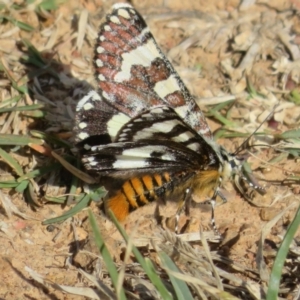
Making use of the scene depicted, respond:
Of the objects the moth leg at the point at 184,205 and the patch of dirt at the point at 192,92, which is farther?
the moth leg at the point at 184,205

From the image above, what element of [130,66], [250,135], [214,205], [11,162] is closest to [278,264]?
[214,205]

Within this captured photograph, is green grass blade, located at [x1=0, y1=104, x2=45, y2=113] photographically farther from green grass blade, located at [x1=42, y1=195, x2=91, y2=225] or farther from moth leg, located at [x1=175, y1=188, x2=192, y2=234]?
moth leg, located at [x1=175, y1=188, x2=192, y2=234]

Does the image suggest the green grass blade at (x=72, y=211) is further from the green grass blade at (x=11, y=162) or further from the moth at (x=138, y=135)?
the green grass blade at (x=11, y=162)

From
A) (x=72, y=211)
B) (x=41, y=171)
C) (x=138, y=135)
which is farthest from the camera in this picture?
(x=41, y=171)

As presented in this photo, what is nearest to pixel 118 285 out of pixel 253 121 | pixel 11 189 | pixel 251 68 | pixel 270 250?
pixel 270 250

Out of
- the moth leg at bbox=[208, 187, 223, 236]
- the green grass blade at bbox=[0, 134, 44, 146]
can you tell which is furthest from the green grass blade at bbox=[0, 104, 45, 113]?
the moth leg at bbox=[208, 187, 223, 236]

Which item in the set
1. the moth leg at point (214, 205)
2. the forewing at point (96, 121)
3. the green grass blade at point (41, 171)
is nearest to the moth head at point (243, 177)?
the moth leg at point (214, 205)

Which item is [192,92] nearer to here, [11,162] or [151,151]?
[151,151]
